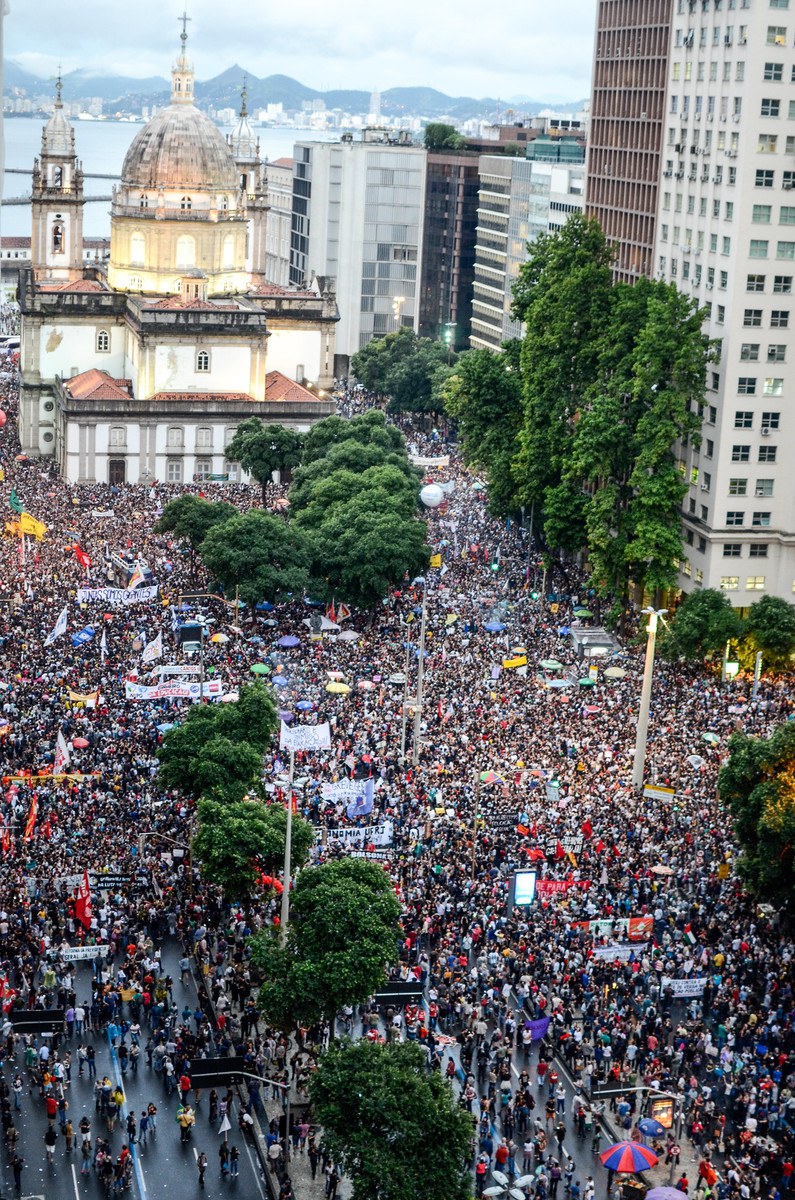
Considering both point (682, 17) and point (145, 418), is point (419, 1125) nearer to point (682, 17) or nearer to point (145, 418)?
point (682, 17)

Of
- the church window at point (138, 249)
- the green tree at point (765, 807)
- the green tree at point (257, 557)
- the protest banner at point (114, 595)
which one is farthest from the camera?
the church window at point (138, 249)

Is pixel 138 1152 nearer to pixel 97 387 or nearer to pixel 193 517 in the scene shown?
pixel 193 517

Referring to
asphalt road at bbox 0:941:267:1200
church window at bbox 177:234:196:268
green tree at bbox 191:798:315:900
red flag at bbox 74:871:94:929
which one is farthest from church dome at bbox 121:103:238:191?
asphalt road at bbox 0:941:267:1200

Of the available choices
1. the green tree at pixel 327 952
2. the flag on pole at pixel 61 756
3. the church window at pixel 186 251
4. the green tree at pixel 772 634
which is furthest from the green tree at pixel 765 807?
the church window at pixel 186 251

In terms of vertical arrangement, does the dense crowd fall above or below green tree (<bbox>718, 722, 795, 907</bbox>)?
below

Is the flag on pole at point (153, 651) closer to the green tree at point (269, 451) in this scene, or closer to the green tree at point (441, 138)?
the green tree at point (269, 451)

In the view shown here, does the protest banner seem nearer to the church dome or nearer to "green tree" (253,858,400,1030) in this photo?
"green tree" (253,858,400,1030)
